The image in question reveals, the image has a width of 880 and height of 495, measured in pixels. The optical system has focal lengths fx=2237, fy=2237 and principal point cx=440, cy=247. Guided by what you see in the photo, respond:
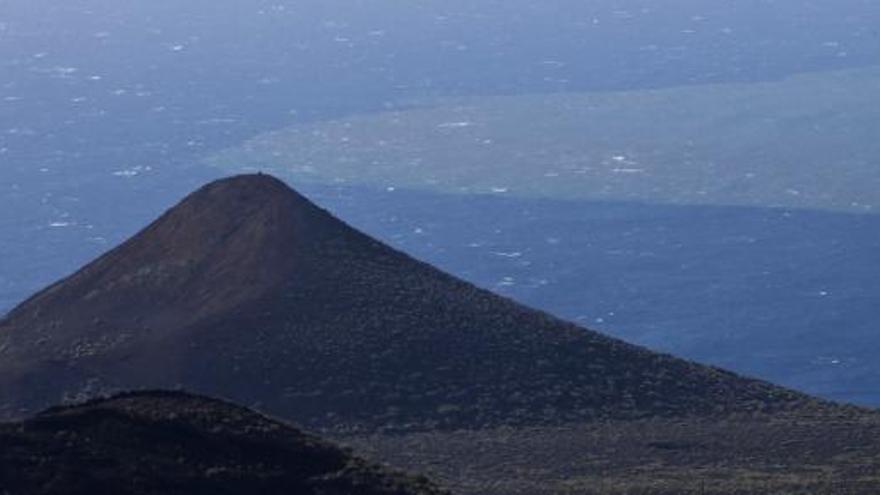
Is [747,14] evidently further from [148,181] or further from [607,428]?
[607,428]

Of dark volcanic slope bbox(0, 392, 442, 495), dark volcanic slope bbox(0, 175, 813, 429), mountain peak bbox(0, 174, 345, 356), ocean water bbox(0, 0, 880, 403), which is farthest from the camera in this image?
ocean water bbox(0, 0, 880, 403)

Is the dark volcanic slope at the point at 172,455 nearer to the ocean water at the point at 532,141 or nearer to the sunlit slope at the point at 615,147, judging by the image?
the ocean water at the point at 532,141

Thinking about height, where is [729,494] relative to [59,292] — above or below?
below

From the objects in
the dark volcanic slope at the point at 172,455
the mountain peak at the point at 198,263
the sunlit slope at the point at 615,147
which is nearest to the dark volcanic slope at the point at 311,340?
the mountain peak at the point at 198,263

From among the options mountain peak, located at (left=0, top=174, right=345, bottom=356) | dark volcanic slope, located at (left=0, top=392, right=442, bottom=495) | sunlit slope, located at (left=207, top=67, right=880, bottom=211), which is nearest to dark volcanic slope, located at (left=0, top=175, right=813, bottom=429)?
mountain peak, located at (left=0, top=174, right=345, bottom=356)

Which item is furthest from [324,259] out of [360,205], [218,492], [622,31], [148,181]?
[622,31]

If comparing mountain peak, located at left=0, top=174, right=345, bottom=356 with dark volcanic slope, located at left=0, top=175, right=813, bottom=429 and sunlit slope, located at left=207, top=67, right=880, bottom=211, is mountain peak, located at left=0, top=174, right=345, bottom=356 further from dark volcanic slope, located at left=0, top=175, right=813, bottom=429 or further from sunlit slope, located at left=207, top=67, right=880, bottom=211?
sunlit slope, located at left=207, top=67, right=880, bottom=211
